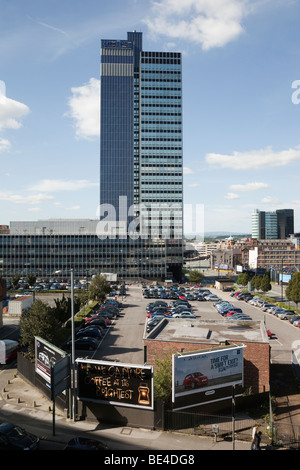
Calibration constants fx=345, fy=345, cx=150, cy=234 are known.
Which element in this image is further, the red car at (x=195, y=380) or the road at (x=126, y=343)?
the red car at (x=195, y=380)

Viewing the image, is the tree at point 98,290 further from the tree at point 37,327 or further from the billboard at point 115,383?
the billboard at point 115,383

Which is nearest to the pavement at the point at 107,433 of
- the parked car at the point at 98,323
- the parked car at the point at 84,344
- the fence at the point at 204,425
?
the fence at the point at 204,425

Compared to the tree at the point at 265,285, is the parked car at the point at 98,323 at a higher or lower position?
lower

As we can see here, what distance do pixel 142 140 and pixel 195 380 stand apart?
4670 inches

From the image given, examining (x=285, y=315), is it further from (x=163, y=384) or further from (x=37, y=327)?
(x=37, y=327)

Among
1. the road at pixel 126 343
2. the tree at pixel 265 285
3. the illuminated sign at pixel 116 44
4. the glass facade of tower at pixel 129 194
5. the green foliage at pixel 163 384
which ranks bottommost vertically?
the road at pixel 126 343

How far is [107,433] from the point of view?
17.3m

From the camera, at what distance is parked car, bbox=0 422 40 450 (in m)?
15.1

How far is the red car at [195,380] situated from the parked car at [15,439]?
7.90 m

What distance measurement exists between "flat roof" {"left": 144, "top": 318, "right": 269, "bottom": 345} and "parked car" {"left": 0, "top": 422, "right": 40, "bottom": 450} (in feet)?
29.5

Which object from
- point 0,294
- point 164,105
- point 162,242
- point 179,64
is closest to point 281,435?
point 0,294

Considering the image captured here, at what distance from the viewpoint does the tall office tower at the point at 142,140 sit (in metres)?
127

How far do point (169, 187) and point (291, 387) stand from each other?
107 metres

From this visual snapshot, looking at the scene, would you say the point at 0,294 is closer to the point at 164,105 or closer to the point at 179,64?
the point at 164,105
